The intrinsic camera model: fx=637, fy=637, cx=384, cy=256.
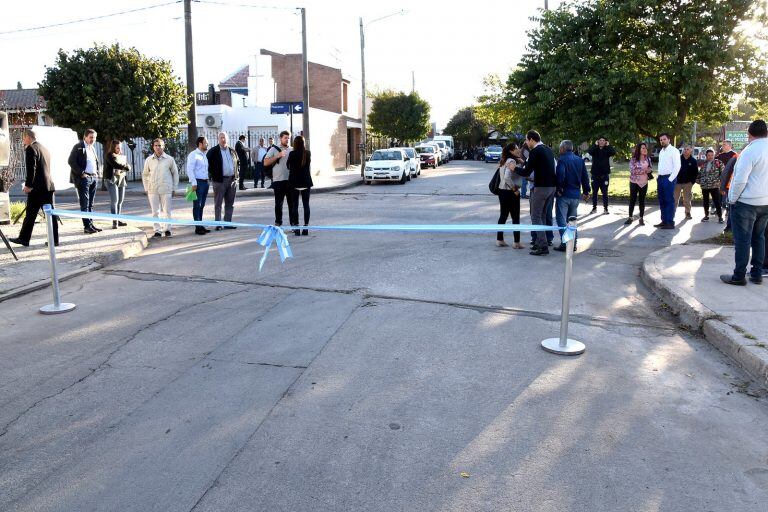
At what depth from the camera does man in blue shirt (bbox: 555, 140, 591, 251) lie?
1046 cm

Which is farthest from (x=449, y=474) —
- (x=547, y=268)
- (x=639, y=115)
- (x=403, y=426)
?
(x=639, y=115)

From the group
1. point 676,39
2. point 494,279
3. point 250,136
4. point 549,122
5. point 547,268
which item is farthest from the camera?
point 250,136

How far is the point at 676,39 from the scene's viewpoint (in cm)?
1841

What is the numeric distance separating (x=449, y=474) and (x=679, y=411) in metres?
1.93

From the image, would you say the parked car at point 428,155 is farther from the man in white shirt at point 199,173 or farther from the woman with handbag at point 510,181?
the woman with handbag at point 510,181

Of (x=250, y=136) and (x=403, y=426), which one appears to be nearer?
(x=403, y=426)

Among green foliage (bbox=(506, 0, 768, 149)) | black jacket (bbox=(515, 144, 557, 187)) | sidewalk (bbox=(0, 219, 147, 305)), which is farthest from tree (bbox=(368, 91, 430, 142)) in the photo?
black jacket (bbox=(515, 144, 557, 187))

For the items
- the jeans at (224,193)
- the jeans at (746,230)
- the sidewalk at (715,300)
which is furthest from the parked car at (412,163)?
the jeans at (746,230)

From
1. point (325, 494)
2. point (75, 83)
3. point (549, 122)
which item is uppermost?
point (75, 83)

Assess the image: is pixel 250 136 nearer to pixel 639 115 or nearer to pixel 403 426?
pixel 639 115

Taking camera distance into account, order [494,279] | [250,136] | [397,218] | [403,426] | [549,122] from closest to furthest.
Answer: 1. [403,426]
2. [494,279]
3. [397,218]
4. [549,122]
5. [250,136]

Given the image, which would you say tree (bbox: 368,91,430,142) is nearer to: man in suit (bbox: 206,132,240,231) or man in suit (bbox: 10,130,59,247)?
man in suit (bbox: 206,132,240,231)

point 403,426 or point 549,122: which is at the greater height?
point 549,122

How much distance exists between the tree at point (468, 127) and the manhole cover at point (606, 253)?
6863 cm
